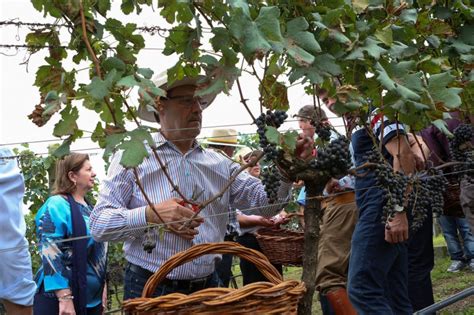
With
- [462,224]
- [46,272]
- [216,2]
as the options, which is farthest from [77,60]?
[462,224]

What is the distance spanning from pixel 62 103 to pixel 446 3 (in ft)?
5.40

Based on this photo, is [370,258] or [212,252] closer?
[212,252]

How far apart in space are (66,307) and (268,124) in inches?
103

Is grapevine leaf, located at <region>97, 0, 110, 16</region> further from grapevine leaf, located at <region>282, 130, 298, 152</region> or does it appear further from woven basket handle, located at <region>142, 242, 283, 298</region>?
woven basket handle, located at <region>142, 242, 283, 298</region>

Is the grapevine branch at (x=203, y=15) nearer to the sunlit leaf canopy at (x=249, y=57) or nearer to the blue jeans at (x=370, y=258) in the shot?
the sunlit leaf canopy at (x=249, y=57)

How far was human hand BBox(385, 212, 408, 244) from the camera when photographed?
4031 mm

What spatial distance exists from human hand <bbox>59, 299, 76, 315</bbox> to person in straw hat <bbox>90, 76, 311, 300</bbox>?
1.34 metres

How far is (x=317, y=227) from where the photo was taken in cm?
240

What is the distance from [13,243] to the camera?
12.3ft

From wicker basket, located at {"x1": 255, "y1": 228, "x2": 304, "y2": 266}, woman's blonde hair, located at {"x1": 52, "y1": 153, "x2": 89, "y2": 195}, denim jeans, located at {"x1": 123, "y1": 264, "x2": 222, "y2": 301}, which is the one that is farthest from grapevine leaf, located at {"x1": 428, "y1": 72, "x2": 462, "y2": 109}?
woman's blonde hair, located at {"x1": 52, "y1": 153, "x2": 89, "y2": 195}

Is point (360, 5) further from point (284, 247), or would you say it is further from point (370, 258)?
point (284, 247)

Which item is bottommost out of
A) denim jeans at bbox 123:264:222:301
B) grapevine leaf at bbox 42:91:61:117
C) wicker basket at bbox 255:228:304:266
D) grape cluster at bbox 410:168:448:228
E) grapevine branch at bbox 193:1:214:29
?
wicker basket at bbox 255:228:304:266

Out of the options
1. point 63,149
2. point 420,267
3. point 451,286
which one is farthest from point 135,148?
point 451,286

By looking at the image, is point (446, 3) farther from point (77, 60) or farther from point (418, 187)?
point (77, 60)
